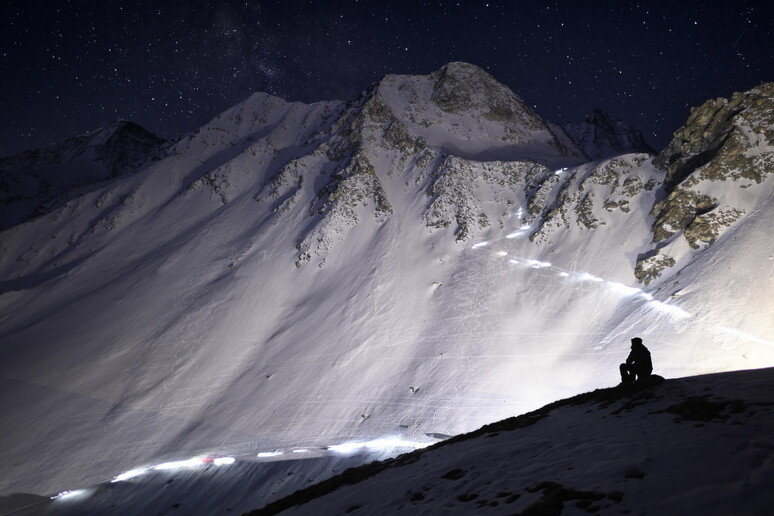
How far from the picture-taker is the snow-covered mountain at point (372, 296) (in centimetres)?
2931

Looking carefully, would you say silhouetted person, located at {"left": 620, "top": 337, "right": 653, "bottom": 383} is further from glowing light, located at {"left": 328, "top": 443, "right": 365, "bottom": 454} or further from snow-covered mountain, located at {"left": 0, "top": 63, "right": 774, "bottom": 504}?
glowing light, located at {"left": 328, "top": 443, "right": 365, "bottom": 454}

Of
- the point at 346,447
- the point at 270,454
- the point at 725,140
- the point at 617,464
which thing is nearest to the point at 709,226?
the point at 725,140

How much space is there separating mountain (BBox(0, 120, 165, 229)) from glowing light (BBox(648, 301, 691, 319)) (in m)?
163

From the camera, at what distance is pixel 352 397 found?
32.3m

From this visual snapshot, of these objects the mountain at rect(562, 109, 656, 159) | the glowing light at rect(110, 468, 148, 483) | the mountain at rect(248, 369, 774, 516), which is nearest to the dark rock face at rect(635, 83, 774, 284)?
the mountain at rect(248, 369, 774, 516)

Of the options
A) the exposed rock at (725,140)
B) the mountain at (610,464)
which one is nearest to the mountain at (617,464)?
the mountain at (610,464)

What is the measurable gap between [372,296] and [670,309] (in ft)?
97.0

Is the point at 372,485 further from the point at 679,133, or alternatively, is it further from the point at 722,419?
the point at 679,133

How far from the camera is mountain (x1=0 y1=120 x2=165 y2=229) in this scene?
14288 centimetres

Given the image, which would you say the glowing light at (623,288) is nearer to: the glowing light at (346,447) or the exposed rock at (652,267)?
the exposed rock at (652,267)

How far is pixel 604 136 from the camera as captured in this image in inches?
5320

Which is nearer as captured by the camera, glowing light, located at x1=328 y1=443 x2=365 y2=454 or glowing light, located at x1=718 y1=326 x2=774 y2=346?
glowing light, located at x1=718 y1=326 x2=774 y2=346

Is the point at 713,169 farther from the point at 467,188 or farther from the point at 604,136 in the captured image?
the point at 604,136

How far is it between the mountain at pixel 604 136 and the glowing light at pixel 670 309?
113 metres
